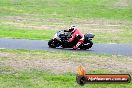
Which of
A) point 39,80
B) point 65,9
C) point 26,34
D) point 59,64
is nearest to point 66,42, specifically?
point 59,64

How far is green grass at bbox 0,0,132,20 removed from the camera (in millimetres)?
52656

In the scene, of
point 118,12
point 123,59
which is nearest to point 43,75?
point 123,59

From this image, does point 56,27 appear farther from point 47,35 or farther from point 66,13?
point 66,13

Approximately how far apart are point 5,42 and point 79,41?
409 centimetres

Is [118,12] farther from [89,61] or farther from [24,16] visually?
[89,61]

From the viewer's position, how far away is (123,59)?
734 inches

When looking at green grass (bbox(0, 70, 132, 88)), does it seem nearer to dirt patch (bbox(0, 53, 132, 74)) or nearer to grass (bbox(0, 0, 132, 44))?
dirt patch (bbox(0, 53, 132, 74))

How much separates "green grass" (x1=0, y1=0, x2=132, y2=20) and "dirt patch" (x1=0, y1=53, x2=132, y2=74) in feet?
105

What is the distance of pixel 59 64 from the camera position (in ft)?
52.5

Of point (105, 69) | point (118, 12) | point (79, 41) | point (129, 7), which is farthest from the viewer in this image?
point (129, 7)

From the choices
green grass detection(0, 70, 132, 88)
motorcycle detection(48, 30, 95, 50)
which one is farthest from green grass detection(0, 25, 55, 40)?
green grass detection(0, 70, 132, 88)

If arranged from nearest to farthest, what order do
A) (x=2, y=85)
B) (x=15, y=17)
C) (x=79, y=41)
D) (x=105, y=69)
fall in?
(x=2, y=85)
(x=105, y=69)
(x=79, y=41)
(x=15, y=17)

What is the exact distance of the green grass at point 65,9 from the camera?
52656mm

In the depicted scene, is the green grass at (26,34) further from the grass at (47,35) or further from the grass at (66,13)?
the grass at (66,13)
